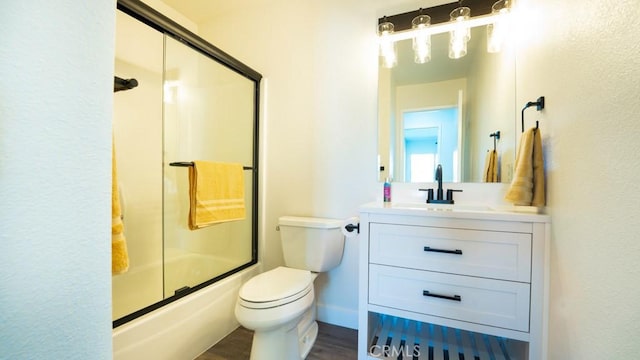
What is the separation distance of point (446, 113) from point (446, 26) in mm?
538

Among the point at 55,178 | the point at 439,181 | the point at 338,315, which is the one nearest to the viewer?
the point at 55,178

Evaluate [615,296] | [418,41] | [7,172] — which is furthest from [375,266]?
[418,41]

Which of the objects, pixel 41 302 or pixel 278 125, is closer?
pixel 41 302

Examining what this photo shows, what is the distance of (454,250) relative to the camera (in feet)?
3.61

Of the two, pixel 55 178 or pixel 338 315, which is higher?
pixel 55 178

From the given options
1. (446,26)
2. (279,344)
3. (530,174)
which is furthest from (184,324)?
(446,26)

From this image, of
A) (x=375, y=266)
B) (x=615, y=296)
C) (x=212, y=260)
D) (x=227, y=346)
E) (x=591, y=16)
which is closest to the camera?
(x=615, y=296)

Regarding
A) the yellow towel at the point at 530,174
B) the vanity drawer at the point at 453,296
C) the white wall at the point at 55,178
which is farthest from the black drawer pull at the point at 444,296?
the white wall at the point at 55,178

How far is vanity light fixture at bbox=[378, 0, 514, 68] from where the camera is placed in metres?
1.49

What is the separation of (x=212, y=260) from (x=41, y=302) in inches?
→ 63.1

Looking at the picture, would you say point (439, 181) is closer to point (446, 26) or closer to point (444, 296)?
point (444, 296)

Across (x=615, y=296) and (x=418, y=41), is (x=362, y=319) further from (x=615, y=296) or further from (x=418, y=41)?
(x=418, y=41)

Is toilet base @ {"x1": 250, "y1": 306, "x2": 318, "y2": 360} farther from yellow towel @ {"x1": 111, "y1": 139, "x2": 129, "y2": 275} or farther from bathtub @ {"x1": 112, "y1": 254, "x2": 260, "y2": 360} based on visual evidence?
yellow towel @ {"x1": 111, "y1": 139, "x2": 129, "y2": 275}

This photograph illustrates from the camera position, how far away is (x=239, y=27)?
6.98 ft
